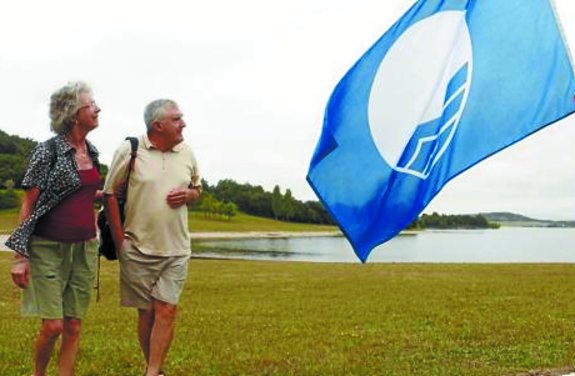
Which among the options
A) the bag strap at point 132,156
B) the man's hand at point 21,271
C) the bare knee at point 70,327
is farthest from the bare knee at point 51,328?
the bag strap at point 132,156

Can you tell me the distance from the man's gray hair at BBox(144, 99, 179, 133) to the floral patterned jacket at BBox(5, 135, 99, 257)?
0.68 metres

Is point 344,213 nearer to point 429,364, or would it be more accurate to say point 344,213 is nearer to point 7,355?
point 429,364

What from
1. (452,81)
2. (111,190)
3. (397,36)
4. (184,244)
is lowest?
(184,244)

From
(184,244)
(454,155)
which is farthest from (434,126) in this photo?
(184,244)

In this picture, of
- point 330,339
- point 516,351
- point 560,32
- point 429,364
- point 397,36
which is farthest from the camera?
point 330,339

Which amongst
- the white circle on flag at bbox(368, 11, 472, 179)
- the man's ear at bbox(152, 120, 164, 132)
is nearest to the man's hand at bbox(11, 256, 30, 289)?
the man's ear at bbox(152, 120, 164, 132)

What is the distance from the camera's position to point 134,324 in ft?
29.3

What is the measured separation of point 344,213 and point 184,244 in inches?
44.5

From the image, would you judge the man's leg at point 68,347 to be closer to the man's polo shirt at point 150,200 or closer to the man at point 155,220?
the man at point 155,220

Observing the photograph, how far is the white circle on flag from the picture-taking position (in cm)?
479

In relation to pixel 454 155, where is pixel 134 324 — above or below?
below

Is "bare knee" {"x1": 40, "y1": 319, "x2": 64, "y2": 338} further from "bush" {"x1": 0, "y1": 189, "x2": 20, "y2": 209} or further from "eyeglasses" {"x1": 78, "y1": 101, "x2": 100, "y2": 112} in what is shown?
"bush" {"x1": 0, "y1": 189, "x2": 20, "y2": 209}

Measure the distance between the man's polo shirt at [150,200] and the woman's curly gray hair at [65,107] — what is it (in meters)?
0.47

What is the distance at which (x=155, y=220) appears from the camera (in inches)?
203
